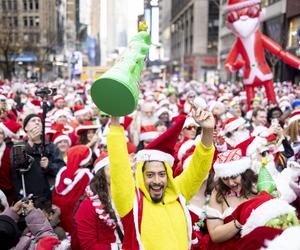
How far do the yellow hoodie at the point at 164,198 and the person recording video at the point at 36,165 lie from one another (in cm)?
189

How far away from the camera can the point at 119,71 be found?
2184 mm

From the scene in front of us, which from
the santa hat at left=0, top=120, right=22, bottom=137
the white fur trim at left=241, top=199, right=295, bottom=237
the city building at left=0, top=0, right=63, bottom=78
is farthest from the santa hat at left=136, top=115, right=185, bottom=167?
the city building at left=0, top=0, right=63, bottom=78

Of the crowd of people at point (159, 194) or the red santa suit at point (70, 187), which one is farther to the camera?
the red santa suit at point (70, 187)

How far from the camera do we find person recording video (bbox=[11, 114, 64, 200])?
440cm

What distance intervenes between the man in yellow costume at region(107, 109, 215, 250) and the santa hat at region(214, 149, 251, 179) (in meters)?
0.36

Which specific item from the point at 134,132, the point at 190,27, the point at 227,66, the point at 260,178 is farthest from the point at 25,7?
the point at 190,27

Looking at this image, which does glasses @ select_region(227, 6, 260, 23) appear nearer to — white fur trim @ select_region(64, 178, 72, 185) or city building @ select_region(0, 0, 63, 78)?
white fur trim @ select_region(64, 178, 72, 185)

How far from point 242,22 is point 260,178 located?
35.3ft

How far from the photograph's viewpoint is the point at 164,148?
300 cm

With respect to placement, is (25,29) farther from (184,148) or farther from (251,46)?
(184,148)

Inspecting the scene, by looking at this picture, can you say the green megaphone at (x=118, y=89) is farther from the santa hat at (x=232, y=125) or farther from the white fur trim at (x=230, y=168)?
the santa hat at (x=232, y=125)

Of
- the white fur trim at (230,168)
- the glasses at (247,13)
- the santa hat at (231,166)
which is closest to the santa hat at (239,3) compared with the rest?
the glasses at (247,13)

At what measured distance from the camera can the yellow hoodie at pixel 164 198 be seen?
8.33 feet

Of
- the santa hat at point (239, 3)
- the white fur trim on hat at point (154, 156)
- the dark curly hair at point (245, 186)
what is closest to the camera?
the white fur trim on hat at point (154, 156)
